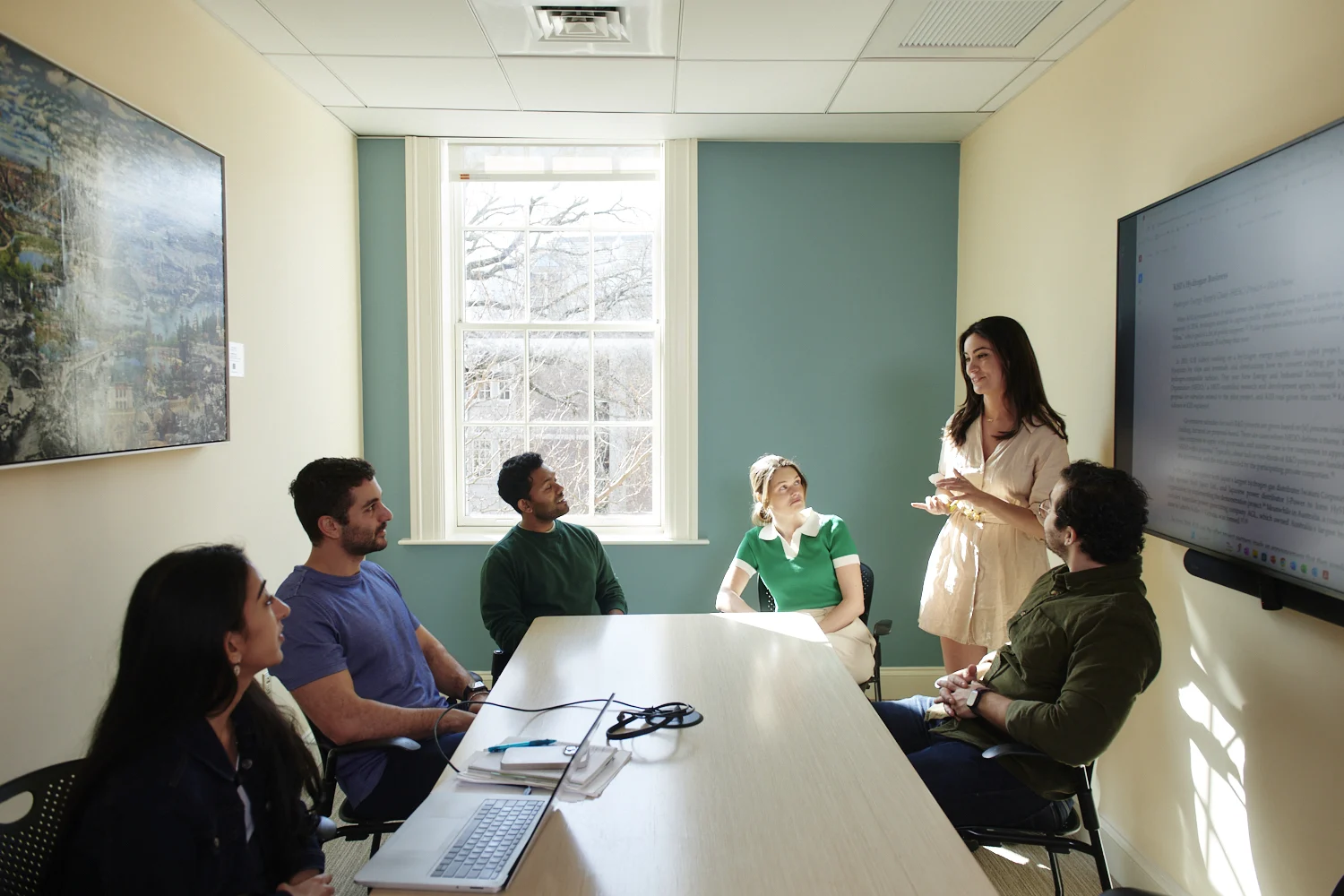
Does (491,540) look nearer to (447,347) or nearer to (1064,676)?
(447,347)

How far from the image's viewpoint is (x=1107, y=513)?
1.95m

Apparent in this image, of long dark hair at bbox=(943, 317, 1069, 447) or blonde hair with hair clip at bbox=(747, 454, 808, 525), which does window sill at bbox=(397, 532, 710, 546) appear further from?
long dark hair at bbox=(943, 317, 1069, 447)

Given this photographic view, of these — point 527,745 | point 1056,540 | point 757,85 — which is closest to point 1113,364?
point 1056,540

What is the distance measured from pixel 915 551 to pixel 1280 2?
8.87ft

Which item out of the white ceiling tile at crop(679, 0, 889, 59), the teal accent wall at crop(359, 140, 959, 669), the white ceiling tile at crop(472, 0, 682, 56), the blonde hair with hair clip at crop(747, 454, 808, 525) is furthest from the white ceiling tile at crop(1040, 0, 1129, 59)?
the blonde hair with hair clip at crop(747, 454, 808, 525)

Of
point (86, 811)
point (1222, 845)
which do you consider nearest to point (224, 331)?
point (86, 811)

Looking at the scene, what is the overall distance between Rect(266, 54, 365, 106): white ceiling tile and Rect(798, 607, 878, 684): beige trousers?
270cm

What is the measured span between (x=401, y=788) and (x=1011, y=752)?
145cm

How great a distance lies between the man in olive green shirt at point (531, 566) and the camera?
284cm

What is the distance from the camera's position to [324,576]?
Answer: 2191mm

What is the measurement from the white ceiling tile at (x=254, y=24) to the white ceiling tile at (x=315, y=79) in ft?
0.27

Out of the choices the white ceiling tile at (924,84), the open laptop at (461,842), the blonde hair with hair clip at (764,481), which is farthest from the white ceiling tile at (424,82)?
the open laptop at (461,842)

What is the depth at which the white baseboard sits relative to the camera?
8.10 ft

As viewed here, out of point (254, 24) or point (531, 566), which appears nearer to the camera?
point (254, 24)
